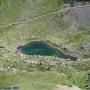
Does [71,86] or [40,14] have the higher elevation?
[40,14]

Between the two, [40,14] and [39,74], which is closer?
[39,74]

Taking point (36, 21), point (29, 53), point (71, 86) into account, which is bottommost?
point (71, 86)

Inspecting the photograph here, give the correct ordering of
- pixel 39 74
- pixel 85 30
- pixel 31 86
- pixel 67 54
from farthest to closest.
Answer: pixel 85 30 < pixel 67 54 < pixel 39 74 < pixel 31 86

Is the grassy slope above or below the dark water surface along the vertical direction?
above

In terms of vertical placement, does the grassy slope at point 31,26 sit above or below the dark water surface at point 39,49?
above

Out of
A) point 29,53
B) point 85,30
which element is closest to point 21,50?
point 29,53

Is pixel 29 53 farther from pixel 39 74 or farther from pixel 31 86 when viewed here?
pixel 31 86

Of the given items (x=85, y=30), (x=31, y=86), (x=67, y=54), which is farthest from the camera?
(x=85, y=30)

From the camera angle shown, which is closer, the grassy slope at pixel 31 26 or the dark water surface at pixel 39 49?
the dark water surface at pixel 39 49

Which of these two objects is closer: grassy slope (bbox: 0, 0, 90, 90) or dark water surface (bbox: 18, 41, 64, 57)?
dark water surface (bbox: 18, 41, 64, 57)

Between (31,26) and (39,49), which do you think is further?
(31,26)

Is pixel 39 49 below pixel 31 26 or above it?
below
